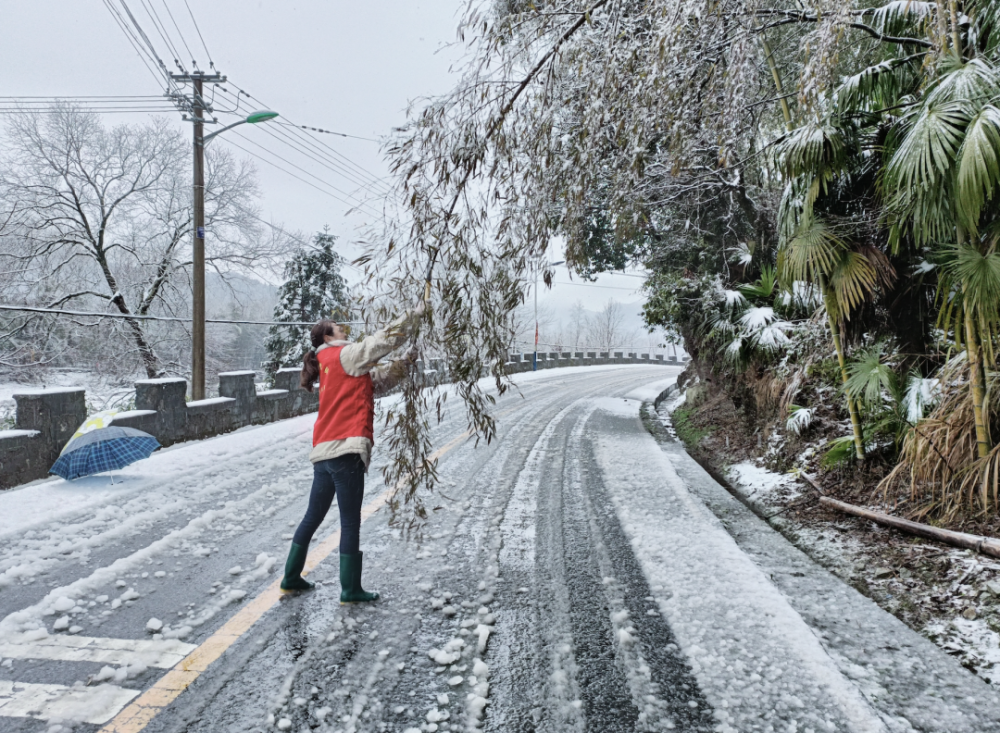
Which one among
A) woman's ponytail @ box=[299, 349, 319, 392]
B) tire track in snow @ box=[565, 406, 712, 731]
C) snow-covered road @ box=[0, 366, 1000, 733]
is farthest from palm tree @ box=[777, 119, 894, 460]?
woman's ponytail @ box=[299, 349, 319, 392]

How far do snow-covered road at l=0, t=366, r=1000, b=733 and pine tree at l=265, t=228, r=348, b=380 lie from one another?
2155 cm

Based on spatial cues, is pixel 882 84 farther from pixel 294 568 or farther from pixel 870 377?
pixel 294 568

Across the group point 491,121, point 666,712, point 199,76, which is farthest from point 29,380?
point 666,712

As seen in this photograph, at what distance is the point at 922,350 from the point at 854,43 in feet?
10.2

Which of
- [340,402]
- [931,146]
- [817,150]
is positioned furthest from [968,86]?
[340,402]

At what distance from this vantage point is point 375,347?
3.33 metres

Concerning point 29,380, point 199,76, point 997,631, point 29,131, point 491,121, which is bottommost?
point 997,631

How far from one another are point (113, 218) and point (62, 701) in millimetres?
24573

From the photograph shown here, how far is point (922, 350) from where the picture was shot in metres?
5.79

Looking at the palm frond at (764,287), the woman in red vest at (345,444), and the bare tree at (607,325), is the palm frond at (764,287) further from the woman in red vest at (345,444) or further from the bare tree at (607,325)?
the bare tree at (607,325)

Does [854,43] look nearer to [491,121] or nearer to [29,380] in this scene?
[491,121]

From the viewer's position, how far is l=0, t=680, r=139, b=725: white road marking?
2391 mm

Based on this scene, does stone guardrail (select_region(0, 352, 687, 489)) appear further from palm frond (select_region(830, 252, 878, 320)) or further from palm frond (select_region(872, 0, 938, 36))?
palm frond (select_region(872, 0, 938, 36))

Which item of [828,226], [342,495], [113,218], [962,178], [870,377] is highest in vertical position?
[113,218]
